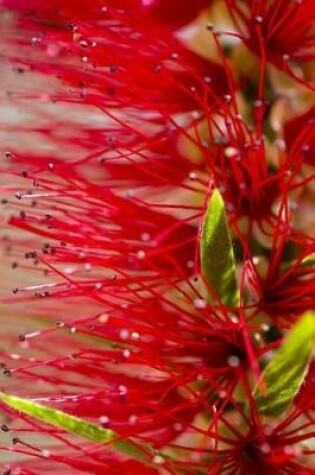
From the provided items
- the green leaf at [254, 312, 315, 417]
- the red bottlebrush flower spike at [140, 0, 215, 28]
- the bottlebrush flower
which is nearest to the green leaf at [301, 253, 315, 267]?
the bottlebrush flower

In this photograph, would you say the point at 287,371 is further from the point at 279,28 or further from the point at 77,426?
the point at 279,28

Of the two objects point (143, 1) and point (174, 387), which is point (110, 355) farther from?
point (143, 1)

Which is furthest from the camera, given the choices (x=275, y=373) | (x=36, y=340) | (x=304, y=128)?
(x=36, y=340)

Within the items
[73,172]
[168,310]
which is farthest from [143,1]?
[168,310]

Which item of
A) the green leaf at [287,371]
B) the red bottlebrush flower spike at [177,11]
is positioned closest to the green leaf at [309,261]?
the green leaf at [287,371]

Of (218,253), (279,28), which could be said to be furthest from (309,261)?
(279,28)

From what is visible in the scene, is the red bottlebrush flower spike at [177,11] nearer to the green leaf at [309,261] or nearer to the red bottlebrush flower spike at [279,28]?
the red bottlebrush flower spike at [279,28]

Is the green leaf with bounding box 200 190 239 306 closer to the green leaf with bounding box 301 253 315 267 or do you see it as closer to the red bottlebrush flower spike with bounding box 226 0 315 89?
the green leaf with bounding box 301 253 315 267
